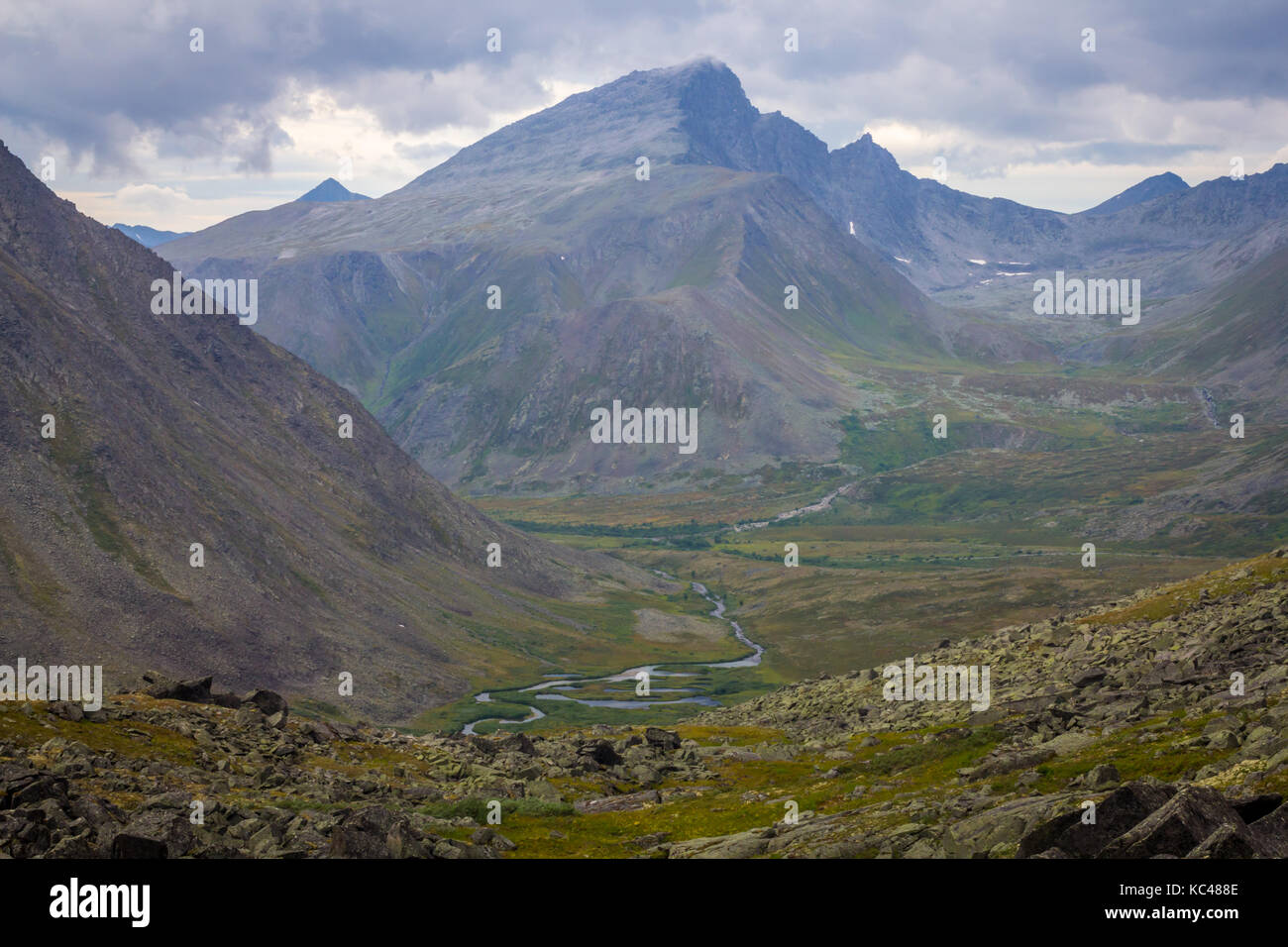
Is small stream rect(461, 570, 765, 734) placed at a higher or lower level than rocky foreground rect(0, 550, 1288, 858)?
lower

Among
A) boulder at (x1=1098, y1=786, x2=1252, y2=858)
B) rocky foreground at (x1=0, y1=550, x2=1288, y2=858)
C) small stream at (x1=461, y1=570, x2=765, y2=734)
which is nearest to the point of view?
boulder at (x1=1098, y1=786, x2=1252, y2=858)

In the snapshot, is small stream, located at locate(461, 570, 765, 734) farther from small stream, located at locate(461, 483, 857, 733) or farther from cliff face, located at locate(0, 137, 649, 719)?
cliff face, located at locate(0, 137, 649, 719)

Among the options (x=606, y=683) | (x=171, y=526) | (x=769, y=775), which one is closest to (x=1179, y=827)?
(x=769, y=775)

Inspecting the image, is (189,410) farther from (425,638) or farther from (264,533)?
(425,638)

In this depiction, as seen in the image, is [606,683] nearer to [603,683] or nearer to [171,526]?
[603,683]

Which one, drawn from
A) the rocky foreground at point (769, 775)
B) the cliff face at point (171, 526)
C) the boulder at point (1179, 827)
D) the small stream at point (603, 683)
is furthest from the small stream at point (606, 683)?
the boulder at point (1179, 827)

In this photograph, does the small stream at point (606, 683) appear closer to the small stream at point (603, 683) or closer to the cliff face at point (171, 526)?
the small stream at point (603, 683)

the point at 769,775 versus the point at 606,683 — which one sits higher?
the point at 769,775

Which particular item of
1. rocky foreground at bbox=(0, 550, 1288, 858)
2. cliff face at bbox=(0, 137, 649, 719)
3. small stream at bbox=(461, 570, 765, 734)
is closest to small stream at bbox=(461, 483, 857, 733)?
small stream at bbox=(461, 570, 765, 734)
